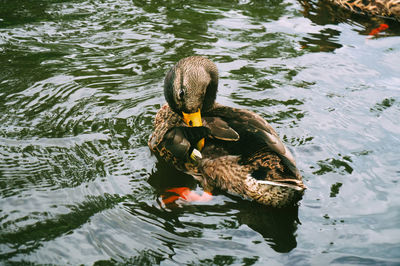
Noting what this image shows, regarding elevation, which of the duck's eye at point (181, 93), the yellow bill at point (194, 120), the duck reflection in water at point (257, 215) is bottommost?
the duck reflection in water at point (257, 215)

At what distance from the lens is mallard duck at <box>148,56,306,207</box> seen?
4077 millimetres

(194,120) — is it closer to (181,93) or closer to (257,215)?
(181,93)

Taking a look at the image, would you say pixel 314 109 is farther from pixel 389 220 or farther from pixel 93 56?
pixel 93 56

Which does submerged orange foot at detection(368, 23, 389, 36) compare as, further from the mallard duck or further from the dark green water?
the mallard duck

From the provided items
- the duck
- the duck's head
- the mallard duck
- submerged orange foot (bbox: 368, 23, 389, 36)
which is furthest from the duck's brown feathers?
the duck

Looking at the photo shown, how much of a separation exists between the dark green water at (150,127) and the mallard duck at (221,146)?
6.6 inches

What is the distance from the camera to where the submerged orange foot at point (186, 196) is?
4379 millimetres

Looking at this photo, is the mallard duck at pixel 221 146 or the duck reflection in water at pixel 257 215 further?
the mallard duck at pixel 221 146

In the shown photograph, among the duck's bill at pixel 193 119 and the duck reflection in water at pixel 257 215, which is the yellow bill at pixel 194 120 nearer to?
the duck's bill at pixel 193 119

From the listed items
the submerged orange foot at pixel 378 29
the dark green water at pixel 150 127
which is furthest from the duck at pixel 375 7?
the submerged orange foot at pixel 378 29

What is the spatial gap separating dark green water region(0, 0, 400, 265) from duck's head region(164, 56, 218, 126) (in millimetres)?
643

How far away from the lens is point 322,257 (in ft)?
11.8

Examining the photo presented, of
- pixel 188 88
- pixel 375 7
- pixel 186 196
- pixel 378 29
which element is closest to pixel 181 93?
pixel 188 88

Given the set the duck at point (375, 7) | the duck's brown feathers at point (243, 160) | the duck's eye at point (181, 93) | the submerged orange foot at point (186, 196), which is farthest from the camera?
the duck at point (375, 7)
